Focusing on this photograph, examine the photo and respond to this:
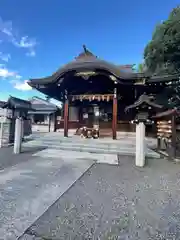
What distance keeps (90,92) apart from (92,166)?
6.76 metres

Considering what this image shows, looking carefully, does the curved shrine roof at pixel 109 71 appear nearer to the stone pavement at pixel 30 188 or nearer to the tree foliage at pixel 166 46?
the tree foliage at pixel 166 46

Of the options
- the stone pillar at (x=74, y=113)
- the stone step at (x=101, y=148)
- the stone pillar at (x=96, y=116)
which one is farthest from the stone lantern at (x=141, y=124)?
the stone pillar at (x=74, y=113)

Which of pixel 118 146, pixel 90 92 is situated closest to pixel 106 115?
pixel 90 92

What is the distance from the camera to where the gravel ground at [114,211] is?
1896mm

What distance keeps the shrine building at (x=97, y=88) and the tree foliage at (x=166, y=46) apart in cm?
272

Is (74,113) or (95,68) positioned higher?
(95,68)

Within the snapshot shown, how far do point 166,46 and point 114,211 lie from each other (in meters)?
11.3

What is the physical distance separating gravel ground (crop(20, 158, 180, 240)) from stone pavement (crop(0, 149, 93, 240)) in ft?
0.51

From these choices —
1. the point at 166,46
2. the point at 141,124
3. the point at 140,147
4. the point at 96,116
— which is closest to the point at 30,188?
the point at 140,147

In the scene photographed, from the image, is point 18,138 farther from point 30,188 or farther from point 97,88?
point 97,88

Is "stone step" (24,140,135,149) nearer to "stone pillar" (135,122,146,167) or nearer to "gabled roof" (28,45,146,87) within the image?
"stone pillar" (135,122,146,167)

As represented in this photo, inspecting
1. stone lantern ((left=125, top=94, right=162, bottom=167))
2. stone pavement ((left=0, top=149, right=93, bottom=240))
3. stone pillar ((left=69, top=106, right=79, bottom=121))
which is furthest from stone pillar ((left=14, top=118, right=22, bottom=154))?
stone pillar ((left=69, top=106, right=79, bottom=121))

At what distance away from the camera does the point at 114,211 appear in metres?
2.37

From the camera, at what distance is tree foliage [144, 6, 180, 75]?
10297mm
